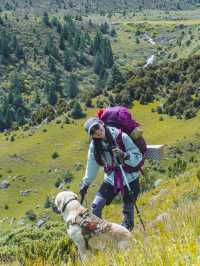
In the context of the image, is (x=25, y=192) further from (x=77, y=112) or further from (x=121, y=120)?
(x=121, y=120)

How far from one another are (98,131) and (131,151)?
0.52m

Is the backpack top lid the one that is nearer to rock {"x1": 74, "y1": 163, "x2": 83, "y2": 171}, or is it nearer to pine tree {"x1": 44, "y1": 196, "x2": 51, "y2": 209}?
pine tree {"x1": 44, "y1": 196, "x2": 51, "y2": 209}

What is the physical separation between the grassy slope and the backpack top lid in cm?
4857

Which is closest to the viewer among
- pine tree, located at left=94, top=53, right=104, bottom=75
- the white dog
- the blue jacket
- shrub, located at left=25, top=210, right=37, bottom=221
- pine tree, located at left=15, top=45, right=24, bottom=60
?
the white dog

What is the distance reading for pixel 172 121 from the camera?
66.4 metres

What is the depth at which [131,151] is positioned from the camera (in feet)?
24.5

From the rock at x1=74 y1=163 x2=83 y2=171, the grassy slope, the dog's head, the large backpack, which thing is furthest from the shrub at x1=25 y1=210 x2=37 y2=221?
the large backpack

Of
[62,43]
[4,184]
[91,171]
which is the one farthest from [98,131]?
[62,43]

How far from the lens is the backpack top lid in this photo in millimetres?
7504

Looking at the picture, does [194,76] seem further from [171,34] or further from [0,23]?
[171,34]

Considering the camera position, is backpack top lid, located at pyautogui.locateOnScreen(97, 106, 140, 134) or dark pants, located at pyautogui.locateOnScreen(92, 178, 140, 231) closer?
backpack top lid, located at pyautogui.locateOnScreen(97, 106, 140, 134)

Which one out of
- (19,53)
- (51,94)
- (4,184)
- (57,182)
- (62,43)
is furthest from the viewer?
A: (62,43)

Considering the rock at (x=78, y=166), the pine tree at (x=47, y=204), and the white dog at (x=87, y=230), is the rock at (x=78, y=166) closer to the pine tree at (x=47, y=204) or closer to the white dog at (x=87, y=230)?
the pine tree at (x=47, y=204)

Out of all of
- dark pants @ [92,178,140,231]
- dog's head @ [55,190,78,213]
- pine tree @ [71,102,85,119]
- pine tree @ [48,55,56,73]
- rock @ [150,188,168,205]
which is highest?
dog's head @ [55,190,78,213]
